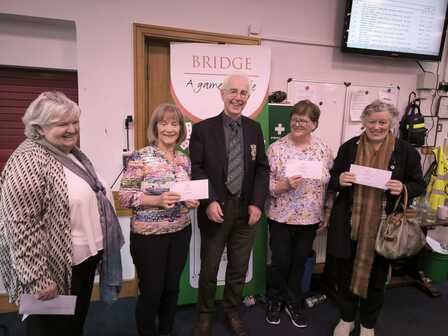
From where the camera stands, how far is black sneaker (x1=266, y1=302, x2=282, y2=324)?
6.86ft

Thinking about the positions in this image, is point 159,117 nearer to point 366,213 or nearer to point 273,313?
point 366,213

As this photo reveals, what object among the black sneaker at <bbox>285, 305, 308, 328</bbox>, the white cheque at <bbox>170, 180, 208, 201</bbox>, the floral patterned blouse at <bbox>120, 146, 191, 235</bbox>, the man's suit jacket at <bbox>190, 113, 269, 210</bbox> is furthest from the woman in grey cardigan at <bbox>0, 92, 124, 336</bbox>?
the black sneaker at <bbox>285, 305, 308, 328</bbox>

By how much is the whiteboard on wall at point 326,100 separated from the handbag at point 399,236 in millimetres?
1206

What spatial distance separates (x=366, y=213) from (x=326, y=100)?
1.33 m

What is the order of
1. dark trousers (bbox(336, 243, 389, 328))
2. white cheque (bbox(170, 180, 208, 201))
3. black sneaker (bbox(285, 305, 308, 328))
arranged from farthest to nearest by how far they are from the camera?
black sneaker (bbox(285, 305, 308, 328)) → dark trousers (bbox(336, 243, 389, 328)) → white cheque (bbox(170, 180, 208, 201))

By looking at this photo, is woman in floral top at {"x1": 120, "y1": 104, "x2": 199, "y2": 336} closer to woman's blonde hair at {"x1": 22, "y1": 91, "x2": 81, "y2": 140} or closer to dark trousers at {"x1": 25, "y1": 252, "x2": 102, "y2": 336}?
dark trousers at {"x1": 25, "y1": 252, "x2": 102, "y2": 336}

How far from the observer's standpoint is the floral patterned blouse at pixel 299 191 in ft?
6.15

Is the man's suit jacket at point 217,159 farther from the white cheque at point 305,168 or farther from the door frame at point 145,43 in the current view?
the door frame at point 145,43

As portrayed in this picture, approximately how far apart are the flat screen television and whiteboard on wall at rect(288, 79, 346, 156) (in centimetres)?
37

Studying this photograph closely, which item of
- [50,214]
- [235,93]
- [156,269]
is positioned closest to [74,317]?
[156,269]

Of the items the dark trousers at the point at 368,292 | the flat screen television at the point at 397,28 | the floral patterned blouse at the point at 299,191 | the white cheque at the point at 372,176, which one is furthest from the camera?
the flat screen television at the point at 397,28

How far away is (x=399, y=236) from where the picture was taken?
5.22 ft

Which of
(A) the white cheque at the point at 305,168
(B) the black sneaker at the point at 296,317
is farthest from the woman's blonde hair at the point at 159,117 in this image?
(B) the black sneaker at the point at 296,317

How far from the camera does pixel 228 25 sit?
232 cm
